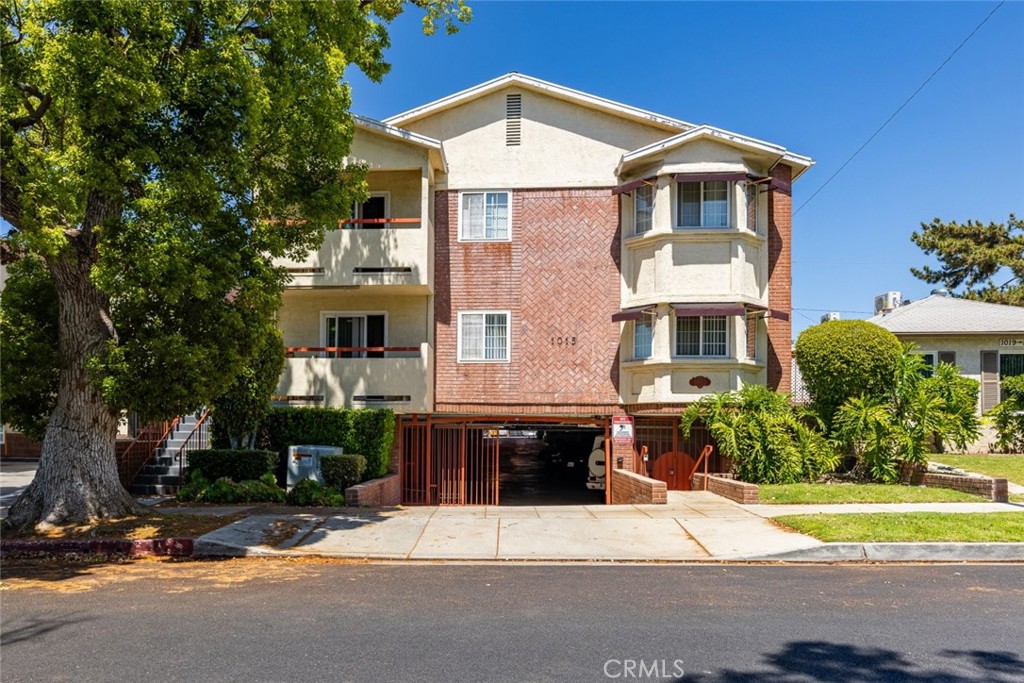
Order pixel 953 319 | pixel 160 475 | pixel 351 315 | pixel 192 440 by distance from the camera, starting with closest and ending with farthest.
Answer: pixel 160 475 → pixel 192 440 → pixel 351 315 → pixel 953 319

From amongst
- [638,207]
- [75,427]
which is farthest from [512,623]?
[638,207]

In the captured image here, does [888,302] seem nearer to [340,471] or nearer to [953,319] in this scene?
[953,319]

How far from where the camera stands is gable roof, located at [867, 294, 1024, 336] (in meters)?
23.1

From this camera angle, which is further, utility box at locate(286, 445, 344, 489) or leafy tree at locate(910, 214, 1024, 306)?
leafy tree at locate(910, 214, 1024, 306)

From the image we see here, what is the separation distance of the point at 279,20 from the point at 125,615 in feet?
25.7

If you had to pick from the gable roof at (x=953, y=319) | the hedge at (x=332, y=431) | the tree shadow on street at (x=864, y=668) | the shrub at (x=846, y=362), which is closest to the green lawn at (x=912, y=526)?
the tree shadow on street at (x=864, y=668)

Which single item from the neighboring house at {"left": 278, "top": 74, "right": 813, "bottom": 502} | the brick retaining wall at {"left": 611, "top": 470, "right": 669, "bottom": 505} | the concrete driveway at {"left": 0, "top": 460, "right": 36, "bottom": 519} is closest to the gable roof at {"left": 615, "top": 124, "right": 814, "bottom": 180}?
the neighboring house at {"left": 278, "top": 74, "right": 813, "bottom": 502}

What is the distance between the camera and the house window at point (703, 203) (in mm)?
19094

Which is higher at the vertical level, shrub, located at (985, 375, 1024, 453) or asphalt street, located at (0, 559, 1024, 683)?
shrub, located at (985, 375, 1024, 453)

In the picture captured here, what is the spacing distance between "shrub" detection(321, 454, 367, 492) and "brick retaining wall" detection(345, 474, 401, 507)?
215mm

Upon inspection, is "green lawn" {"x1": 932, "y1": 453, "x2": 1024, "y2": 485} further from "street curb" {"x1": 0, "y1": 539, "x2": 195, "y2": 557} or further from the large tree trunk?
the large tree trunk

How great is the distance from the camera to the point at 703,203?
62.9ft

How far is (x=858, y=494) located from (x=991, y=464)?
606cm

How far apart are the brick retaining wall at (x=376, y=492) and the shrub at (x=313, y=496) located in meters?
0.23
